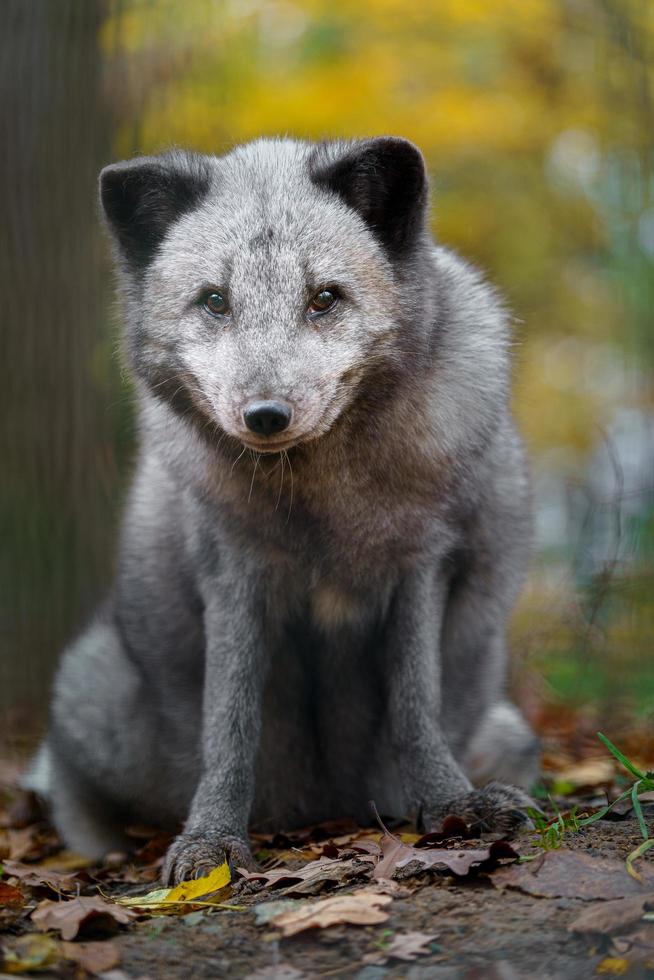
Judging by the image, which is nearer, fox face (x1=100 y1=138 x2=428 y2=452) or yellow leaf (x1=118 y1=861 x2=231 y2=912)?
yellow leaf (x1=118 y1=861 x2=231 y2=912)

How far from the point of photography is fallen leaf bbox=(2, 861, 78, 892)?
3.92m

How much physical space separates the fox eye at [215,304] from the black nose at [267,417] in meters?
0.51

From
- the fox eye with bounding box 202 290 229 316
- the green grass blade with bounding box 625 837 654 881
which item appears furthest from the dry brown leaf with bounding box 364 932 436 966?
the fox eye with bounding box 202 290 229 316

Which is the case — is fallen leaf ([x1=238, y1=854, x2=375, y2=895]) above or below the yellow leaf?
above

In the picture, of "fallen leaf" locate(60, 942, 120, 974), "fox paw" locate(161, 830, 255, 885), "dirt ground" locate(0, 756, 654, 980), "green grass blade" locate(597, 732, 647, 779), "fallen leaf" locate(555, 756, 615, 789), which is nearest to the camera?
"dirt ground" locate(0, 756, 654, 980)

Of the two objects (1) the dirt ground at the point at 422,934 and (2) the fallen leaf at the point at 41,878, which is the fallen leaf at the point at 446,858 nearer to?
(1) the dirt ground at the point at 422,934

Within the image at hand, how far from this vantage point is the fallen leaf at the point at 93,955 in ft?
9.45

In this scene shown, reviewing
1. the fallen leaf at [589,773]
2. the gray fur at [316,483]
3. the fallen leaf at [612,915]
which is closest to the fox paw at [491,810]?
the gray fur at [316,483]

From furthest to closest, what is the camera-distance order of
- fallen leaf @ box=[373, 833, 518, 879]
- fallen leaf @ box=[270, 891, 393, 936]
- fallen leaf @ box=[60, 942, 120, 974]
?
fallen leaf @ box=[373, 833, 518, 879]
fallen leaf @ box=[270, 891, 393, 936]
fallen leaf @ box=[60, 942, 120, 974]

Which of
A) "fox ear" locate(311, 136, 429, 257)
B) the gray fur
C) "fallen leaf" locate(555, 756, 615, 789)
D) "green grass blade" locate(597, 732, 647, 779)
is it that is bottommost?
"fallen leaf" locate(555, 756, 615, 789)

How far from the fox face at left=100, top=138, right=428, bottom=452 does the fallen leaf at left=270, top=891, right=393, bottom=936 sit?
4.64 feet

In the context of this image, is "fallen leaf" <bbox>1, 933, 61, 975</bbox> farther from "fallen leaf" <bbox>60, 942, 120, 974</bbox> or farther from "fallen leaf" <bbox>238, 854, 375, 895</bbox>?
"fallen leaf" <bbox>238, 854, 375, 895</bbox>

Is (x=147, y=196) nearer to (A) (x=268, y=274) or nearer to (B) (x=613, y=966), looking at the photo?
(A) (x=268, y=274)

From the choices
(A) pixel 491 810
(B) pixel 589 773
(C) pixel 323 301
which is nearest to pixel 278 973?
(A) pixel 491 810
